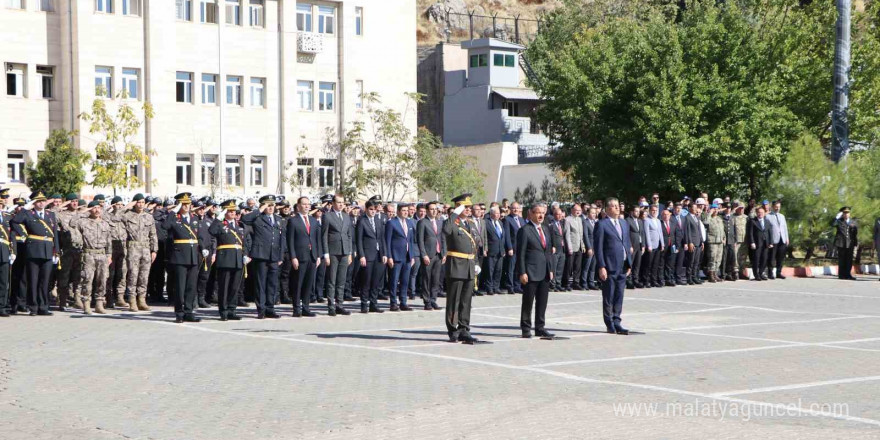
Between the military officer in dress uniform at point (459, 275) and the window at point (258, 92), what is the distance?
35.4 meters

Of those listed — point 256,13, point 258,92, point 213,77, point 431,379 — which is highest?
point 256,13

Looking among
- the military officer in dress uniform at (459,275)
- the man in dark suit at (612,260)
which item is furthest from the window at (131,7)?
the man in dark suit at (612,260)

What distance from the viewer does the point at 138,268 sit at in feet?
66.5

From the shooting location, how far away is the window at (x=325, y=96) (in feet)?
171

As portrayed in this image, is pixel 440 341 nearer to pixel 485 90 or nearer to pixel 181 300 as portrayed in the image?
pixel 181 300

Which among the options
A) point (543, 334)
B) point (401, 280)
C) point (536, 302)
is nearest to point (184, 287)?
point (401, 280)

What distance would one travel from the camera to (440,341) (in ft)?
50.3

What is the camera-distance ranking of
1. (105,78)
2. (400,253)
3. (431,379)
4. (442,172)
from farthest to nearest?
(442,172)
(105,78)
(400,253)
(431,379)

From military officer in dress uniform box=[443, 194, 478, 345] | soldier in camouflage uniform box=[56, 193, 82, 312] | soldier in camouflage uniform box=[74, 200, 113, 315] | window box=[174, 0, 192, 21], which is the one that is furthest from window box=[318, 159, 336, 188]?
military officer in dress uniform box=[443, 194, 478, 345]

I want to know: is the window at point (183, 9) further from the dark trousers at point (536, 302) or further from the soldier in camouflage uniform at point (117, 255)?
the dark trousers at point (536, 302)

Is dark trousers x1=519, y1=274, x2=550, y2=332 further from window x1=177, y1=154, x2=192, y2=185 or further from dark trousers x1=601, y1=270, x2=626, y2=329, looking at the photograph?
window x1=177, y1=154, x2=192, y2=185

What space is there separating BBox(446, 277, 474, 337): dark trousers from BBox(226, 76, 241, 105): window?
35.2m

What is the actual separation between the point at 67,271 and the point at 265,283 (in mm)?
3771

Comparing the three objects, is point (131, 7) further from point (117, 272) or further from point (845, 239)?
point (845, 239)
